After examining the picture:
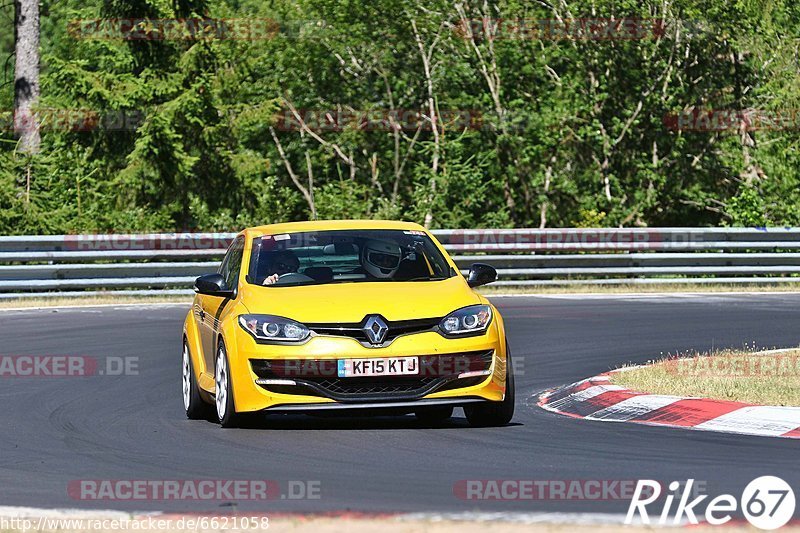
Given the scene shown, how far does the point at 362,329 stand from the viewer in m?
10.4

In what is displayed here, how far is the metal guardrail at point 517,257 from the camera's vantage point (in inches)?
981

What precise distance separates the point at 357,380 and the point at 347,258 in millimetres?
1639

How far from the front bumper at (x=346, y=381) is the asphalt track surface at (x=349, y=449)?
0.75 feet

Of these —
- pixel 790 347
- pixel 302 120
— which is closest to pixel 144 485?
pixel 790 347

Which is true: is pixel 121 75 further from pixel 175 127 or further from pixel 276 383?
pixel 276 383

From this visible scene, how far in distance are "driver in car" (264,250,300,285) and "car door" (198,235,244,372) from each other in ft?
0.90

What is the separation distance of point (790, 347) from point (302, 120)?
68.6 ft

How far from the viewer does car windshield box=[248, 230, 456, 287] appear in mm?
11523

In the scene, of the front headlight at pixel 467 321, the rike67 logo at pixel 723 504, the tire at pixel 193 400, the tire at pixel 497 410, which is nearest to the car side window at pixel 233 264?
the tire at pixel 193 400
